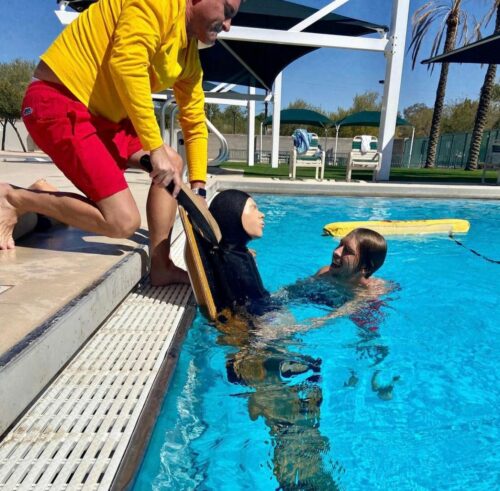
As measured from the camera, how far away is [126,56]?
76.5 inches

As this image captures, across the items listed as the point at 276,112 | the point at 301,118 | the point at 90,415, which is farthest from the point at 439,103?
the point at 90,415

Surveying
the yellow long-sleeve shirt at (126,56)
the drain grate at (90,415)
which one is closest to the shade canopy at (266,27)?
the yellow long-sleeve shirt at (126,56)

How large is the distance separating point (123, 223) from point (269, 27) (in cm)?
1069

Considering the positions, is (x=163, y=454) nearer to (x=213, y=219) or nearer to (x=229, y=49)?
(x=213, y=219)

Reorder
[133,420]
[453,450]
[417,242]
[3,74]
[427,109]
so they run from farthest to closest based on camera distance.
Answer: [427,109]
[3,74]
[417,242]
[453,450]
[133,420]

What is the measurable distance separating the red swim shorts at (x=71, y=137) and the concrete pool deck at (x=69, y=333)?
1.53 ft

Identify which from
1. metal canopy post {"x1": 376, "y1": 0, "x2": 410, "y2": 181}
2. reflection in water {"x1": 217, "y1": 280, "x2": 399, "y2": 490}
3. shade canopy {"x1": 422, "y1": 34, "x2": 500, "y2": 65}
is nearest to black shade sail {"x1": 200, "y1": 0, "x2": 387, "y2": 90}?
metal canopy post {"x1": 376, "y1": 0, "x2": 410, "y2": 181}

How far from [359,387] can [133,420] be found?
1.40m

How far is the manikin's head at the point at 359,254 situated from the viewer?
3029 millimetres

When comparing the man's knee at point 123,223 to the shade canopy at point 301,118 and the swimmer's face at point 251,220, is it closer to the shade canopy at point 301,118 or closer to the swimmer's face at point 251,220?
the swimmer's face at point 251,220

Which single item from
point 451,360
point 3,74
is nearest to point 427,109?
point 3,74

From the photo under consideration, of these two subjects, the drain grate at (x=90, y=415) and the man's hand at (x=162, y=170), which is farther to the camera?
the man's hand at (x=162, y=170)

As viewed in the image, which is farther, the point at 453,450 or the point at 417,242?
the point at 417,242

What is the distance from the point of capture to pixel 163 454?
1600 mm
